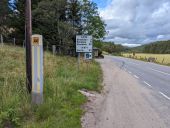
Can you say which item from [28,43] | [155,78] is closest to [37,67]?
[28,43]

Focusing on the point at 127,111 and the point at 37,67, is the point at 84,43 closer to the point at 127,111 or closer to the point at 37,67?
the point at 127,111

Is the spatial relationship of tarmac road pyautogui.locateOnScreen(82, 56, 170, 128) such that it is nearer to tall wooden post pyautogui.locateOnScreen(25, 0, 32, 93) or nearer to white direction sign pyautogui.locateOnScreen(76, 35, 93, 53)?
tall wooden post pyautogui.locateOnScreen(25, 0, 32, 93)

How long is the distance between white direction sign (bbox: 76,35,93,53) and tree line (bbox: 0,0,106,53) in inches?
815

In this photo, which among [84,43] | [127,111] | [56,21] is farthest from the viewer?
[56,21]

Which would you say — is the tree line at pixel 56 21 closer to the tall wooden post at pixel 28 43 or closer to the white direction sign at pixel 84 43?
the white direction sign at pixel 84 43

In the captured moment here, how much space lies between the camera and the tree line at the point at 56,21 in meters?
44.6

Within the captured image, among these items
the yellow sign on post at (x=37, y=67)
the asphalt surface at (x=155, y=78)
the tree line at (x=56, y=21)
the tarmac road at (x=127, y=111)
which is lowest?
the asphalt surface at (x=155, y=78)

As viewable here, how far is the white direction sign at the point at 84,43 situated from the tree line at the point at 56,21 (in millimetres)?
20713

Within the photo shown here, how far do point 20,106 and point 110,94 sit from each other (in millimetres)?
6013

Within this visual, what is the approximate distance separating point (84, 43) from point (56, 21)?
78.0 feet

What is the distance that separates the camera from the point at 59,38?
45.8 meters

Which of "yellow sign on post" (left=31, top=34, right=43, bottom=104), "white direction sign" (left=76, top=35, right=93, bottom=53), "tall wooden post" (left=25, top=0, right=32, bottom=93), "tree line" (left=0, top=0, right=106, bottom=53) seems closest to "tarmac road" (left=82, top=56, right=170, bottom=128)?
"yellow sign on post" (left=31, top=34, right=43, bottom=104)

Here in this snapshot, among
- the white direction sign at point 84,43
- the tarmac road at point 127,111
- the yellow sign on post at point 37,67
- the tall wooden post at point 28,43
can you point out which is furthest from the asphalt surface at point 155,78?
the yellow sign on post at point 37,67

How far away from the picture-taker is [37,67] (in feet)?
30.4
